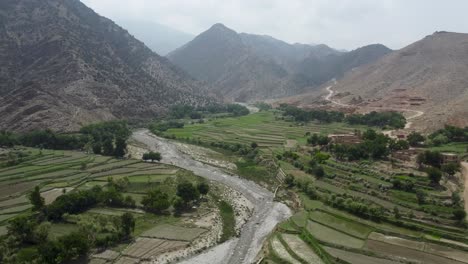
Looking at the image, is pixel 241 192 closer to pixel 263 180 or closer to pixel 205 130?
pixel 263 180

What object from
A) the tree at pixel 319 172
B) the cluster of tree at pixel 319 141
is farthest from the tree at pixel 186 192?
the cluster of tree at pixel 319 141

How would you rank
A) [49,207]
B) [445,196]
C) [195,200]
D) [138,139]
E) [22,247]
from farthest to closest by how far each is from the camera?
[138,139]
[195,200]
[445,196]
[49,207]
[22,247]

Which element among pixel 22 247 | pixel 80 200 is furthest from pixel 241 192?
pixel 22 247

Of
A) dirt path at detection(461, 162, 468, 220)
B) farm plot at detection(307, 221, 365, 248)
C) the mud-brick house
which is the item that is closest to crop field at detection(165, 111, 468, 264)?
farm plot at detection(307, 221, 365, 248)

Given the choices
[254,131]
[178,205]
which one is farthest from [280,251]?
[254,131]

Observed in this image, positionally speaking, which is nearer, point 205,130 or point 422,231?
point 422,231

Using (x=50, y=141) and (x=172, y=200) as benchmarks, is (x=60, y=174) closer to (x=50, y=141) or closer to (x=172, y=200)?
(x=172, y=200)
